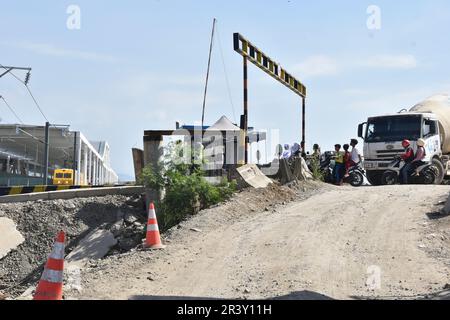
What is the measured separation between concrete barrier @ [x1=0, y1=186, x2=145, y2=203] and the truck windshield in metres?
9.76

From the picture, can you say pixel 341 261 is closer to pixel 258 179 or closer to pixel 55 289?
pixel 55 289

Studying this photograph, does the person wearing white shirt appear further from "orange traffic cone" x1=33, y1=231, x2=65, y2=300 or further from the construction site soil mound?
"orange traffic cone" x1=33, y1=231, x2=65, y2=300

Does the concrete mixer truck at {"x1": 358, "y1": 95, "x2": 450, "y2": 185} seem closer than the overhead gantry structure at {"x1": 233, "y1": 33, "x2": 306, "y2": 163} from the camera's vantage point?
No

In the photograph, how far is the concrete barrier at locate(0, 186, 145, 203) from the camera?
1374cm

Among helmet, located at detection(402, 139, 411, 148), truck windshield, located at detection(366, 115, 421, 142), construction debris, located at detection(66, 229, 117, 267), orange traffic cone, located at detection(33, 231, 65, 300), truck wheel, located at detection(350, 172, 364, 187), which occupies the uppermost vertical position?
truck windshield, located at detection(366, 115, 421, 142)

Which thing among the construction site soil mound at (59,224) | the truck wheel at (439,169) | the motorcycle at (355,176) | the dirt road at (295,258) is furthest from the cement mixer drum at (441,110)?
the construction site soil mound at (59,224)

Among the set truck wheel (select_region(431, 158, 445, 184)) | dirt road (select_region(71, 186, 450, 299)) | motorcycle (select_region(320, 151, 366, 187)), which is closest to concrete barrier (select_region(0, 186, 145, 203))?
dirt road (select_region(71, 186, 450, 299))

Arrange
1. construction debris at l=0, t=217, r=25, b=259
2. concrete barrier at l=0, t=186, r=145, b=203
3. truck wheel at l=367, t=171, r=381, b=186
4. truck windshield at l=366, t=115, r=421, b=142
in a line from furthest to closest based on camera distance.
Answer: truck wheel at l=367, t=171, r=381, b=186 < truck windshield at l=366, t=115, r=421, b=142 < concrete barrier at l=0, t=186, r=145, b=203 < construction debris at l=0, t=217, r=25, b=259

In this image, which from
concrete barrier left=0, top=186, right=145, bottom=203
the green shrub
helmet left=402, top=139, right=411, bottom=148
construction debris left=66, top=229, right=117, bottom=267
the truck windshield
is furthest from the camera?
the truck windshield

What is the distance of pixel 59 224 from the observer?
1298 centimetres

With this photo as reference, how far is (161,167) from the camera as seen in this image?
12.8 m

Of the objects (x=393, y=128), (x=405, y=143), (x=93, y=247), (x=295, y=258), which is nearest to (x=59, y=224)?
(x=93, y=247)

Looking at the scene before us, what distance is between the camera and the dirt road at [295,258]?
7.62 meters
